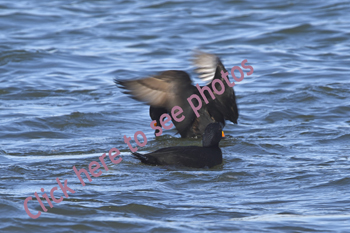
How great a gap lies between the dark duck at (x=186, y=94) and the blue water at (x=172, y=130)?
330 millimetres

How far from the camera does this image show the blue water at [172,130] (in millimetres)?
5266

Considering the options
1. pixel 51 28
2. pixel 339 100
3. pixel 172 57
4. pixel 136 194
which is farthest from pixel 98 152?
pixel 51 28

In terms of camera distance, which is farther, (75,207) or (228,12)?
(228,12)

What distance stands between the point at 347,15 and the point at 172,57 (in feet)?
23.3

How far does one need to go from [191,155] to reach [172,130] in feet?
8.24

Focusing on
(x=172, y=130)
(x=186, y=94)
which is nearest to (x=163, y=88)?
(x=186, y=94)

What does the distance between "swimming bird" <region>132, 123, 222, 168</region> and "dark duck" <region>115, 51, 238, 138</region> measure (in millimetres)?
987

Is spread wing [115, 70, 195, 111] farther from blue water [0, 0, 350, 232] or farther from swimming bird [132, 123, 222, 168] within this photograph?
swimming bird [132, 123, 222, 168]

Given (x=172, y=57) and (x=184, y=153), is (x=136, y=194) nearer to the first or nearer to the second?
(x=184, y=153)

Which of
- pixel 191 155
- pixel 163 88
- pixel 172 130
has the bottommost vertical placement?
pixel 172 130

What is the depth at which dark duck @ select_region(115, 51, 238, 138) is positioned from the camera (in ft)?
25.9

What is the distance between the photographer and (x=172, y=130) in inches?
367

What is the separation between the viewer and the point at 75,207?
17.4 ft

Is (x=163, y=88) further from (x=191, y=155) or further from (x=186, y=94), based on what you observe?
(x=191, y=155)
